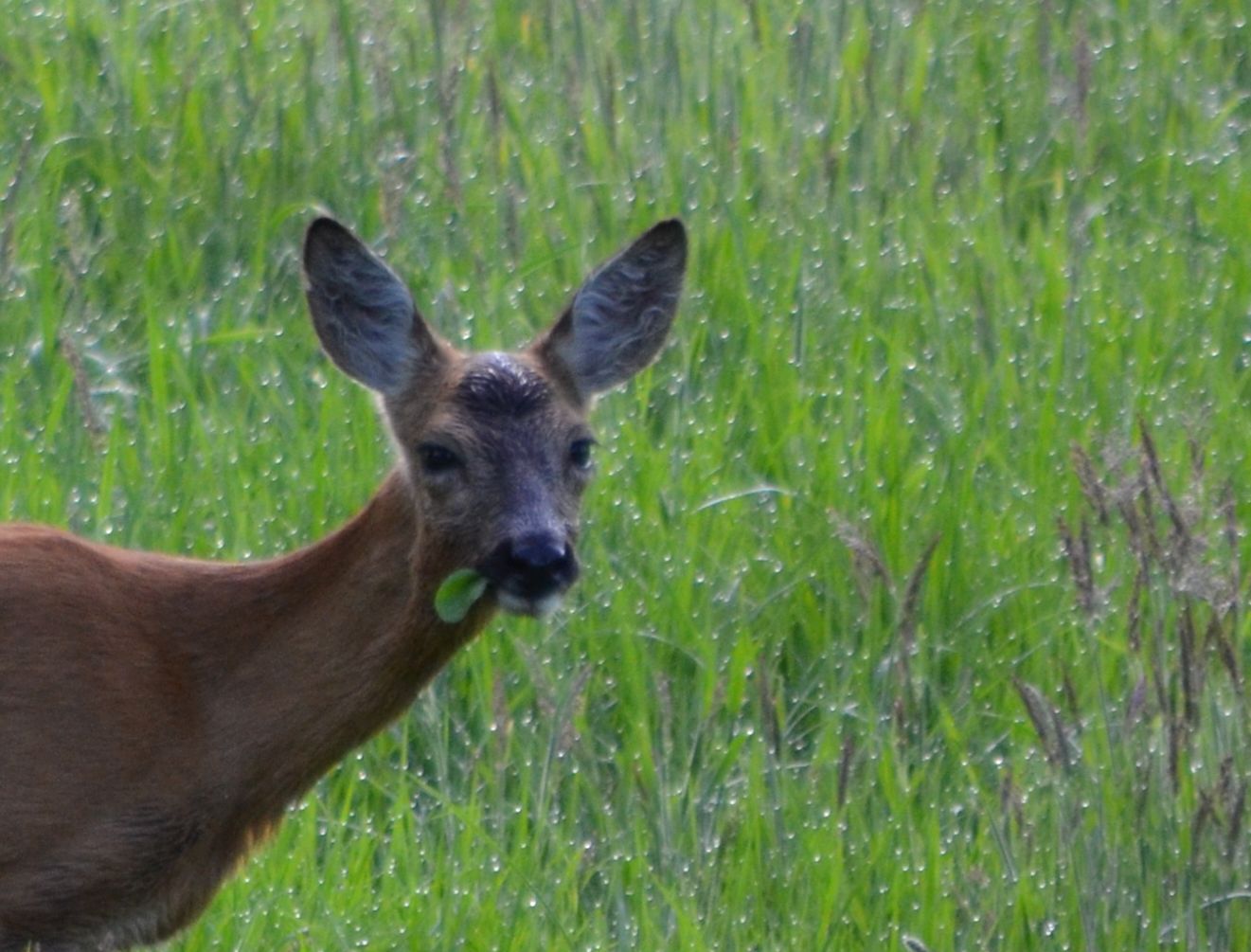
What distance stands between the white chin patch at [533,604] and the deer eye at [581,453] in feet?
1.45

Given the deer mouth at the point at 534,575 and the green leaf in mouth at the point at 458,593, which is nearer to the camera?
the deer mouth at the point at 534,575

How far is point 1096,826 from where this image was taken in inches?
190

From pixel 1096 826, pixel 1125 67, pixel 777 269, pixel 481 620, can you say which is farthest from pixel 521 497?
pixel 1125 67

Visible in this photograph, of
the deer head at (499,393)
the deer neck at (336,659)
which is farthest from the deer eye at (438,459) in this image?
the deer neck at (336,659)

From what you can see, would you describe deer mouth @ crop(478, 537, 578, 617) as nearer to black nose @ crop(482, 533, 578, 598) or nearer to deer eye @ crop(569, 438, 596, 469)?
black nose @ crop(482, 533, 578, 598)

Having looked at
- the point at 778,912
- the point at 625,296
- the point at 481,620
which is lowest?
the point at 778,912

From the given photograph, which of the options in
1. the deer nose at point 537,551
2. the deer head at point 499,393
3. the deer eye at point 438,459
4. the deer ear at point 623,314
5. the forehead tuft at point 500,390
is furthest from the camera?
the deer ear at point 623,314

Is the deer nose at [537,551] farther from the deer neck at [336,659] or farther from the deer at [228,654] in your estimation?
the deer neck at [336,659]

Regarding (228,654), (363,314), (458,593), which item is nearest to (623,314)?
(363,314)

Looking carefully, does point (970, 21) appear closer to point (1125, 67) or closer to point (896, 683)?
point (1125, 67)

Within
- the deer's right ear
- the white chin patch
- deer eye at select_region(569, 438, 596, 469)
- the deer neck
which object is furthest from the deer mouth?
the deer's right ear

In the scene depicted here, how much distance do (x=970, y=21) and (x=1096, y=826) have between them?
4778mm

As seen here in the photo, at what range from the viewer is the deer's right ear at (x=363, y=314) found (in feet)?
17.4

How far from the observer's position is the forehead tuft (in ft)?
16.3
